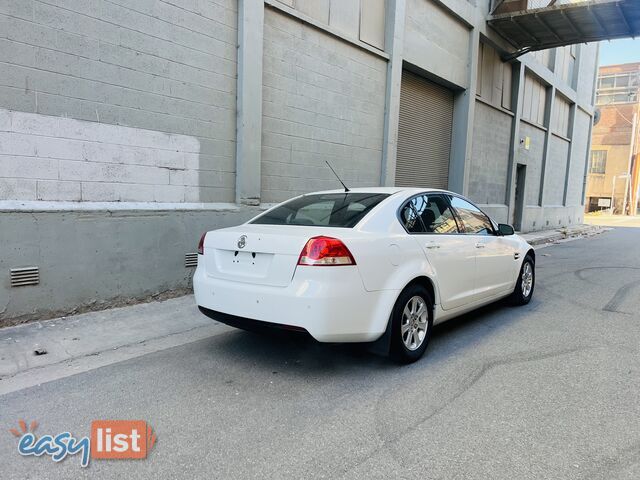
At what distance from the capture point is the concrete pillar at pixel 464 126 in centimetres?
1376

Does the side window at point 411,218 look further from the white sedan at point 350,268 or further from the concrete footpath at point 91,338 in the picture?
the concrete footpath at point 91,338

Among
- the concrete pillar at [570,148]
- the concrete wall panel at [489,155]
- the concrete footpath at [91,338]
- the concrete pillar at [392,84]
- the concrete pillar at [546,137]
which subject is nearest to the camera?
the concrete footpath at [91,338]

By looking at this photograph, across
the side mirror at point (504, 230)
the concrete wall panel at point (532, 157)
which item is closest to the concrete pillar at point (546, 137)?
the concrete wall panel at point (532, 157)

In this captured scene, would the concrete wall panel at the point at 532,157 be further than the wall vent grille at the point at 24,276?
Yes

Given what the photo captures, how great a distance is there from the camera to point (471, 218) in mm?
5410

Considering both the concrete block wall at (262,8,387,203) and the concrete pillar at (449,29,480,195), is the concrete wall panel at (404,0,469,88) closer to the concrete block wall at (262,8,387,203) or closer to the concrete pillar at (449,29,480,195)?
the concrete pillar at (449,29,480,195)

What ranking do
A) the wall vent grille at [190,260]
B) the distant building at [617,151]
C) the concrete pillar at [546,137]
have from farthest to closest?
the distant building at [617,151] < the concrete pillar at [546,137] < the wall vent grille at [190,260]

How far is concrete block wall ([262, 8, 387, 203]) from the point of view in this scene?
25.5 ft

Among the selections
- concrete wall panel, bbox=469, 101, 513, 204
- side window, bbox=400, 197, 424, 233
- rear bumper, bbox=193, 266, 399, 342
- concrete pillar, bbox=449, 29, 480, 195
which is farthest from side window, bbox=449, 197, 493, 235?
concrete wall panel, bbox=469, 101, 513, 204

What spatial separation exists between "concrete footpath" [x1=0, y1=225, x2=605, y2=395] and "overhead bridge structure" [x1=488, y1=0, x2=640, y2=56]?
12941mm

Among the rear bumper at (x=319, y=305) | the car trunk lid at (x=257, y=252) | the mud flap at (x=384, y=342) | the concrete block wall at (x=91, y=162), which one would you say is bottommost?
the mud flap at (x=384, y=342)

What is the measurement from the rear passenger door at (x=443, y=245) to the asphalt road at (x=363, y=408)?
538 millimetres

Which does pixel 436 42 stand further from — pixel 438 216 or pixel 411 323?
pixel 411 323

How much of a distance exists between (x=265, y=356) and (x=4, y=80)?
3.94 m
